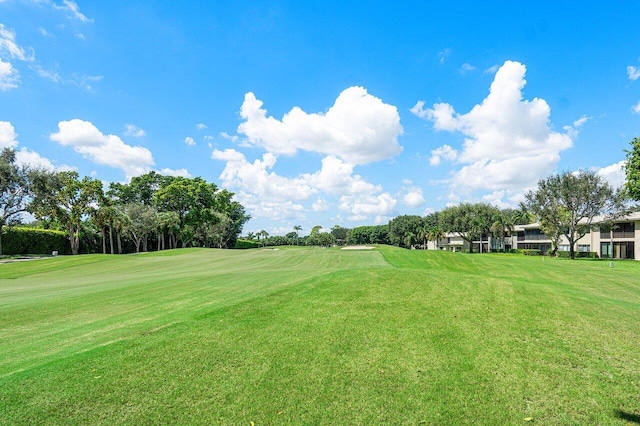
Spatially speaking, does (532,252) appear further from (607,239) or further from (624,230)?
(624,230)

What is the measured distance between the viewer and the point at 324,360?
18.0 feet

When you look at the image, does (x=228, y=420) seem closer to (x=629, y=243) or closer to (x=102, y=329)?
(x=102, y=329)

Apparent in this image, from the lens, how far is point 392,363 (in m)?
5.47

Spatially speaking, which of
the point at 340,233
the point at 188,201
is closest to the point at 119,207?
the point at 188,201

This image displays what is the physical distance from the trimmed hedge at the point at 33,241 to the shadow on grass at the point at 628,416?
183ft

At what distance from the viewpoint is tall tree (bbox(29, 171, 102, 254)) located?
137ft

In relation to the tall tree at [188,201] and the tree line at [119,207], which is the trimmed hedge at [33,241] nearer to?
the tree line at [119,207]

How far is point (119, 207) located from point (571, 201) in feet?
224

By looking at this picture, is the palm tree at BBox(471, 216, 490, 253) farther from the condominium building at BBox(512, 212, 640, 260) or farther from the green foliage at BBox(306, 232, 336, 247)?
the green foliage at BBox(306, 232, 336, 247)

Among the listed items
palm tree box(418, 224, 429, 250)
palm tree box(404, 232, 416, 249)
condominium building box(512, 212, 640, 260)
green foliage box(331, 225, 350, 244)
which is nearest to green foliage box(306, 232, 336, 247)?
green foliage box(331, 225, 350, 244)

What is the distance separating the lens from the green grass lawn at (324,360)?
13.8 feet

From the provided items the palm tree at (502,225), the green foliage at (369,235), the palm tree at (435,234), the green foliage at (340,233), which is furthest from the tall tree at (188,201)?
the green foliage at (340,233)

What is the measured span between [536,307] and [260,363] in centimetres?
709

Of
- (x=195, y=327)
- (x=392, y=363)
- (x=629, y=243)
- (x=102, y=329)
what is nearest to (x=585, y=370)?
(x=392, y=363)
